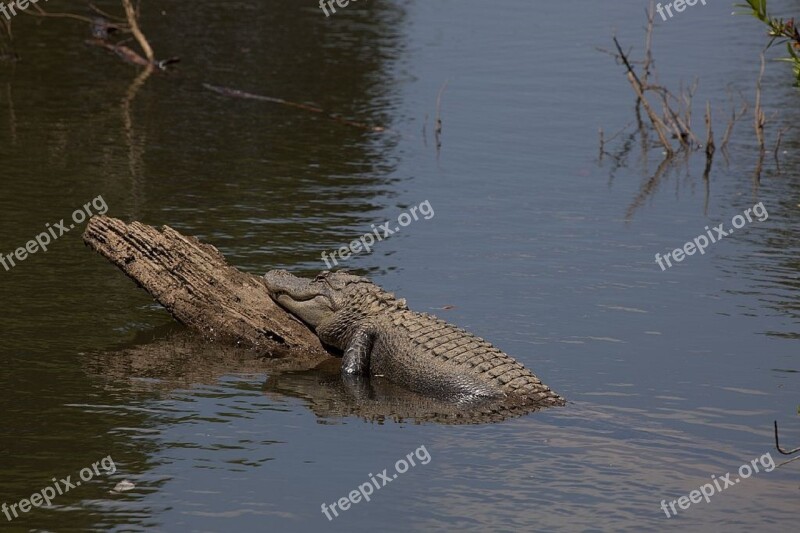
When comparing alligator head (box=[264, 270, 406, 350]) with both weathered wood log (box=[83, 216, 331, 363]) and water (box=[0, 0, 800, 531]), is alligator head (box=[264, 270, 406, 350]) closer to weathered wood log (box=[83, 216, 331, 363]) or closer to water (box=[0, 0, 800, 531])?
weathered wood log (box=[83, 216, 331, 363])

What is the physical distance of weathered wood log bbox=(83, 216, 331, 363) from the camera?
11.7 m

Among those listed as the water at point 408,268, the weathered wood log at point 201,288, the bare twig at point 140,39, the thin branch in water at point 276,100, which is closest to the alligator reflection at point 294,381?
the water at point 408,268

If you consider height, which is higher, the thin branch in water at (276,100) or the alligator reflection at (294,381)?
the thin branch in water at (276,100)

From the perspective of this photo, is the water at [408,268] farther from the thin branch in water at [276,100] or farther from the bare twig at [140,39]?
the bare twig at [140,39]

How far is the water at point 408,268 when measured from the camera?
8844mm

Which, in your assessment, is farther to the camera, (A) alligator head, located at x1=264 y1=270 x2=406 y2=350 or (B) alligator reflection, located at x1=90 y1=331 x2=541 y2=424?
(A) alligator head, located at x1=264 y1=270 x2=406 y2=350

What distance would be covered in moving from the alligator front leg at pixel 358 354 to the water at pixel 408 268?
0.92ft

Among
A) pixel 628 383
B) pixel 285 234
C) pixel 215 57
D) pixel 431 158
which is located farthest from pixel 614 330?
pixel 215 57

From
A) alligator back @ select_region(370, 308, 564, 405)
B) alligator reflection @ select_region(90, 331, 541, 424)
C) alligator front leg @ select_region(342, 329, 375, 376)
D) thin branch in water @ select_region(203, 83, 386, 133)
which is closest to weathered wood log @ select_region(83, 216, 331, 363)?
alligator reflection @ select_region(90, 331, 541, 424)

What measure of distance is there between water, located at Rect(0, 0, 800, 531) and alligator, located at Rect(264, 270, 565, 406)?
39 cm

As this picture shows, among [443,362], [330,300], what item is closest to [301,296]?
[330,300]

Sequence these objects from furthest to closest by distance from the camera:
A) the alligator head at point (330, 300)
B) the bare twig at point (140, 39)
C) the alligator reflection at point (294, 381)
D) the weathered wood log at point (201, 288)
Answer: the bare twig at point (140, 39) < the weathered wood log at point (201, 288) < the alligator head at point (330, 300) < the alligator reflection at point (294, 381)

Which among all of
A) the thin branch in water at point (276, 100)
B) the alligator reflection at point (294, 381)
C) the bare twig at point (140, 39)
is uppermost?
the bare twig at point (140, 39)

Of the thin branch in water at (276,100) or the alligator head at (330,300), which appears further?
the thin branch in water at (276,100)
